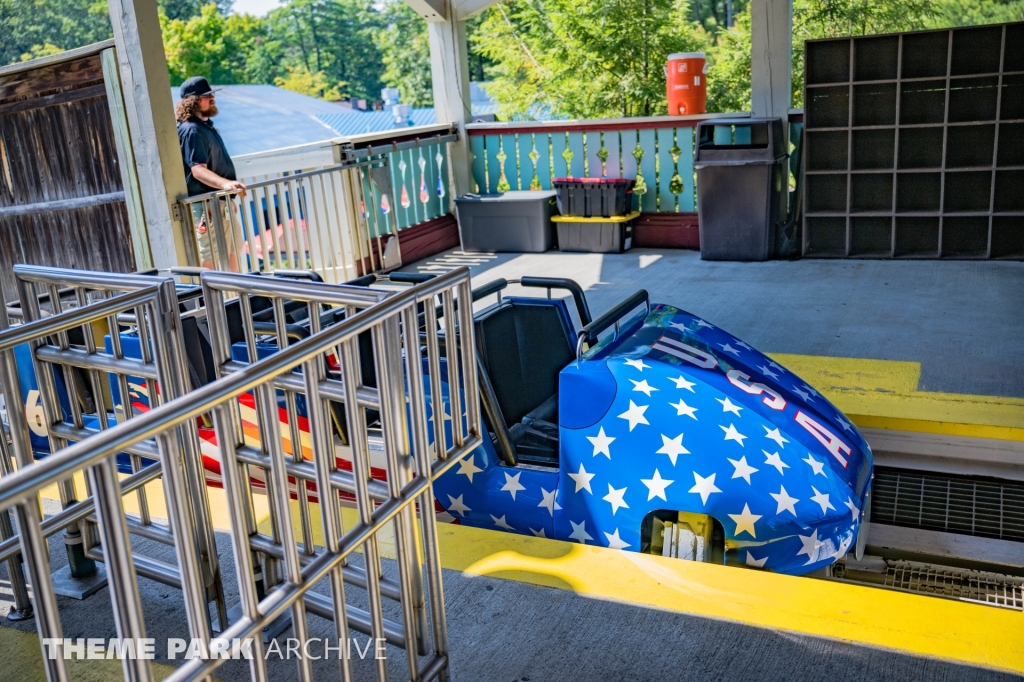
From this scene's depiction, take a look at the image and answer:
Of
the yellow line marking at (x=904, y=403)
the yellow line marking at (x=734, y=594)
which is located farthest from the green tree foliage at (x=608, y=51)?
the yellow line marking at (x=734, y=594)

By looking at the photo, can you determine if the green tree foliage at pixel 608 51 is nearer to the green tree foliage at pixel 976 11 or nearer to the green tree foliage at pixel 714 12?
the green tree foliage at pixel 714 12

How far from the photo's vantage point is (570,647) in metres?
2.13

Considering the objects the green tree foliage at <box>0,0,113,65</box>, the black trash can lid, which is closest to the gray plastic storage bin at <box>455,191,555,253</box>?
the black trash can lid

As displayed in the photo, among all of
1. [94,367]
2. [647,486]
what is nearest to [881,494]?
[647,486]

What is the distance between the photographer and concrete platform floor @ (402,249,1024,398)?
4523 millimetres

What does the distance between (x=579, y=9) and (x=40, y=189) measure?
1312cm

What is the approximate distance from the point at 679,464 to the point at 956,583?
1198 millimetres

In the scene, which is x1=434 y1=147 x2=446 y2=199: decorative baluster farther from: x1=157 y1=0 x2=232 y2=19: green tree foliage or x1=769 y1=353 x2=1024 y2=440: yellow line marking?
x1=157 y1=0 x2=232 y2=19: green tree foliage

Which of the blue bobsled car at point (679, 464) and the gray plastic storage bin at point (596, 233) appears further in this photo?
the gray plastic storage bin at point (596, 233)

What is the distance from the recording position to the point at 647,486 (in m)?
2.57

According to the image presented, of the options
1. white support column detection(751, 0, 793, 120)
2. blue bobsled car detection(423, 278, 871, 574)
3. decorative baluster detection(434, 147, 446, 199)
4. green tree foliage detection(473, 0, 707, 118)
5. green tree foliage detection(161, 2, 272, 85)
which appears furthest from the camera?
green tree foliage detection(161, 2, 272, 85)

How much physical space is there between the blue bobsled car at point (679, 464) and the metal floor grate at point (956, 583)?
1.55ft

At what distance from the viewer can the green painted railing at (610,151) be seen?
25.7 ft

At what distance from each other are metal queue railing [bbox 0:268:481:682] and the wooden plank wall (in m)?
3.68
